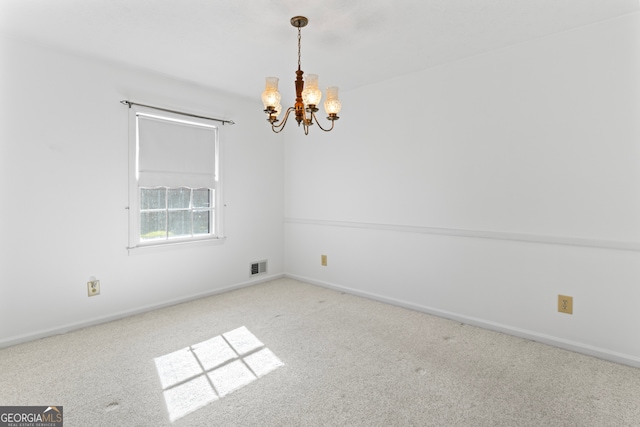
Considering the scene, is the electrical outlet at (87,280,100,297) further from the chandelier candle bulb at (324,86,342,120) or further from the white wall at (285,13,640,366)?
the chandelier candle bulb at (324,86,342,120)

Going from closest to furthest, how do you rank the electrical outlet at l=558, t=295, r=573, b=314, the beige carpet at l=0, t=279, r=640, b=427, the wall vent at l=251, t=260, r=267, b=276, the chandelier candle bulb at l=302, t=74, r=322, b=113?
the beige carpet at l=0, t=279, r=640, b=427 → the chandelier candle bulb at l=302, t=74, r=322, b=113 → the electrical outlet at l=558, t=295, r=573, b=314 → the wall vent at l=251, t=260, r=267, b=276

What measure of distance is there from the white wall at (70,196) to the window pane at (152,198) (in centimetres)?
20

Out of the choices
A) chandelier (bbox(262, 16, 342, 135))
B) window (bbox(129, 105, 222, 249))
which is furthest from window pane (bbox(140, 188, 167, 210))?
chandelier (bbox(262, 16, 342, 135))

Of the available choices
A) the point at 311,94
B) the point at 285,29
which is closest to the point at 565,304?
the point at 311,94

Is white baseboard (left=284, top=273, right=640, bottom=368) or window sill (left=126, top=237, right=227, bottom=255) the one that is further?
window sill (left=126, top=237, right=227, bottom=255)

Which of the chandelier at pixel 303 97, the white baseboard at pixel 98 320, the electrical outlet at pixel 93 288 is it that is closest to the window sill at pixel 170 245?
the electrical outlet at pixel 93 288

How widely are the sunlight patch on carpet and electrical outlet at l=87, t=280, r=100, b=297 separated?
44.6 inches

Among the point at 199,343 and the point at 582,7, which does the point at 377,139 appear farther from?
the point at 199,343

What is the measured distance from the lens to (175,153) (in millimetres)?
3570

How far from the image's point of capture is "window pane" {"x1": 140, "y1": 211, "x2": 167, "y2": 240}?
11.2 feet

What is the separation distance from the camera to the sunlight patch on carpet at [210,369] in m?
1.94

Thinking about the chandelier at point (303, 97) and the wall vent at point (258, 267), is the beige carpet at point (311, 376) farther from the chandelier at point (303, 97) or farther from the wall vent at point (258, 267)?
the chandelier at point (303, 97)

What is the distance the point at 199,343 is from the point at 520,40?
3556 mm

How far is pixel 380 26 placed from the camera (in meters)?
2.43
